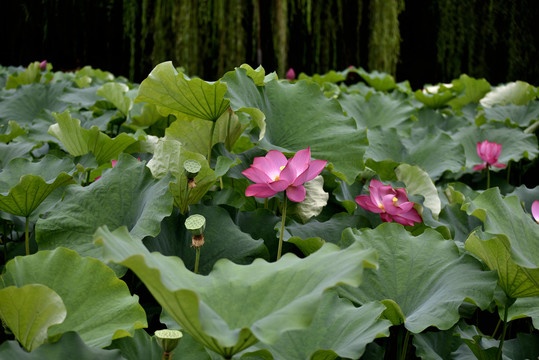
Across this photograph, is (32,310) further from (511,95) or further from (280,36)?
(280,36)

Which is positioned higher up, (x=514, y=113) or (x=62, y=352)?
(x=62, y=352)

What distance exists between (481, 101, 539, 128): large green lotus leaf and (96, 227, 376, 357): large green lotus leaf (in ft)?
4.78

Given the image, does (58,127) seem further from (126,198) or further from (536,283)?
(536,283)

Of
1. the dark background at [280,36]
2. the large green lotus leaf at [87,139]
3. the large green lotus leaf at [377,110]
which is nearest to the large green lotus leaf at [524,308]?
the large green lotus leaf at [87,139]

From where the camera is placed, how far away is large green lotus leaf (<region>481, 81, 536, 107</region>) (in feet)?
6.48

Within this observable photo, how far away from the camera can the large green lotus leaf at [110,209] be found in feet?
2.25

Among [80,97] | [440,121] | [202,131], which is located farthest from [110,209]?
[440,121]

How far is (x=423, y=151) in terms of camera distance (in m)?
1.31

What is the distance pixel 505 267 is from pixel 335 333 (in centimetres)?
24

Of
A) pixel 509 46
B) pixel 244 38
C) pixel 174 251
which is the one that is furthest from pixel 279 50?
pixel 174 251

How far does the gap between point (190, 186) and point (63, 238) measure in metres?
0.18

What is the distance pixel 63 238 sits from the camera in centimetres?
70

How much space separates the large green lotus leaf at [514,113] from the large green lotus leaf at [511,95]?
0.51 ft

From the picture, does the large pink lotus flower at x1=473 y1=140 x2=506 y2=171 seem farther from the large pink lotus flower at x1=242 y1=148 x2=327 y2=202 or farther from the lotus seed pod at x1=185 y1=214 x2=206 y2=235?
the lotus seed pod at x1=185 y1=214 x2=206 y2=235
